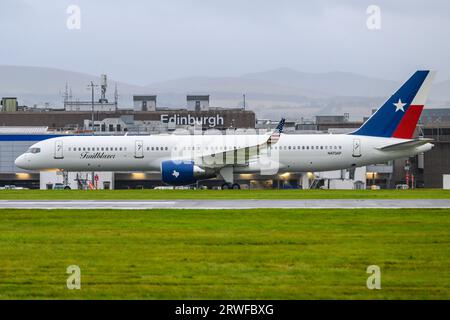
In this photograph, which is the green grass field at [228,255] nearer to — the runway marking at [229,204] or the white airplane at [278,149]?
the runway marking at [229,204]

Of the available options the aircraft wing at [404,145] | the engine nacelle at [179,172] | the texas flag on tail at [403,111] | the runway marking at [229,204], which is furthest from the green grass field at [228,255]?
the texas flag on tail at [403,111]

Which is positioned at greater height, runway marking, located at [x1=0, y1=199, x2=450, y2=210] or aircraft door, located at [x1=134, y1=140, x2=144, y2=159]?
aircraft door, located at [x1=134, y1=140, x2=144, y2=159]

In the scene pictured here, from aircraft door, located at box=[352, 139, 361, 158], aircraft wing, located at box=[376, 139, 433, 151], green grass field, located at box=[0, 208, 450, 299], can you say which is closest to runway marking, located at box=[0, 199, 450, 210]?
green grass field, located at box=[0, 208, 450, 299]

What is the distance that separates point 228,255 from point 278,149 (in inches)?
1449

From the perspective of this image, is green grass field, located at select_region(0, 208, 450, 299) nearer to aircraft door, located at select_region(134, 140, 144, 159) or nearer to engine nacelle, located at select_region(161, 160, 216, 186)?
engine nacelle, located at select_region(161, 160, 216, 186)

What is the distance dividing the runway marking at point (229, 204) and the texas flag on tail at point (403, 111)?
63.9 feet

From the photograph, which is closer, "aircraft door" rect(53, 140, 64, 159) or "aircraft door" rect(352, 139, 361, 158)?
"aircraft door" rect(352, 139, 361, 158)

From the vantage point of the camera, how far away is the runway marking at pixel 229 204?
34.2m

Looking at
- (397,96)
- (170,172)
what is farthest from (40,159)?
(397,96)

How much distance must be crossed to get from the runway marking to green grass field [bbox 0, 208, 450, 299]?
3736 millimetres

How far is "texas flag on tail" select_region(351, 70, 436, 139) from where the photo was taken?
2243 inches

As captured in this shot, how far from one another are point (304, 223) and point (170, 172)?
89.5 ft

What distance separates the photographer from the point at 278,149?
187 feet

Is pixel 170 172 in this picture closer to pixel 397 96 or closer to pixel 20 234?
pixel 397 96
